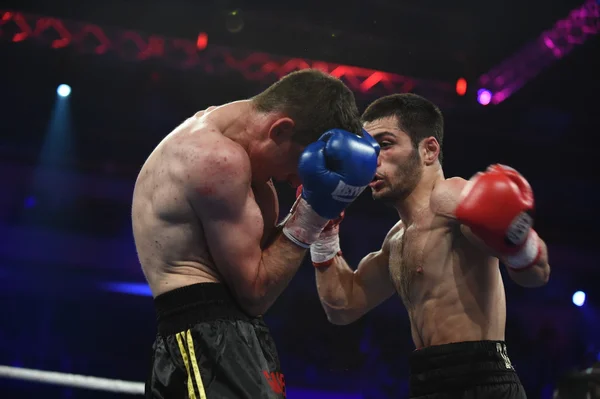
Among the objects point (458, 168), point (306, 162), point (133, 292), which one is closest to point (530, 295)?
point (458, 168)

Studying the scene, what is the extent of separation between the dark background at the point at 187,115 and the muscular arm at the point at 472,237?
3.83 m

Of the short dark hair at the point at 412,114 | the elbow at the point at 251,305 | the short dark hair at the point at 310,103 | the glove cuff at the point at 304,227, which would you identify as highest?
the short dark hair at the point at 412,114

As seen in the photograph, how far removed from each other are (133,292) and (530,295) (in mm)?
4744

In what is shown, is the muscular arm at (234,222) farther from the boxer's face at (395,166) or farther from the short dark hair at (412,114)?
the short dark hair at (412,114)

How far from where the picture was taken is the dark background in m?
5.85

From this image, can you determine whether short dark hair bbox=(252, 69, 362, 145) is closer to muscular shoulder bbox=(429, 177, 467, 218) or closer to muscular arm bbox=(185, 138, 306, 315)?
muscular arm bbox=(185, 138, 306, 315)

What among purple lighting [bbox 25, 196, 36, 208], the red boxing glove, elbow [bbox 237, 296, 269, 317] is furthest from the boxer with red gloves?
purple lighting [bbox 25, 196, 36, 208]

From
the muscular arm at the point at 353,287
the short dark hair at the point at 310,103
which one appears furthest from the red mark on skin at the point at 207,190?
the muscular arm at the point at 353,287

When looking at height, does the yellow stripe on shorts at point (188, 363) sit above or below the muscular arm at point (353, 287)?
below

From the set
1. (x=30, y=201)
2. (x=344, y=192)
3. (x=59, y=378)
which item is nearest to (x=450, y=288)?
(x=344, y=192)

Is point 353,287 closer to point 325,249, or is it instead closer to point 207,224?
point 325,249

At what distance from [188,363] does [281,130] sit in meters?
0.73

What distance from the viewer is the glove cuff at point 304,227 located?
183cm

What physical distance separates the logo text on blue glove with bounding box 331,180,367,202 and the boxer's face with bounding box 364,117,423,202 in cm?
74
